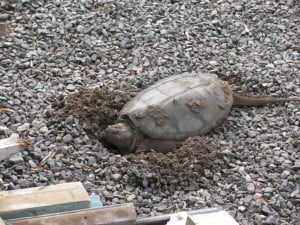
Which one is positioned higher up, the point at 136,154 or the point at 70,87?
the point at 70,87

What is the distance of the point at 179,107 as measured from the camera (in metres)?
4.33

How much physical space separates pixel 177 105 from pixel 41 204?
1682 mm

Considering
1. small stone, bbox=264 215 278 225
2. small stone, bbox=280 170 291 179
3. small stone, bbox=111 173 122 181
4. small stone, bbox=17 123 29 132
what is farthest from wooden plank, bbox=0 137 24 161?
small stone, bbox=280 170 291 179

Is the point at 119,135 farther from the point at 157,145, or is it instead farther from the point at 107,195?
the point at 107,195

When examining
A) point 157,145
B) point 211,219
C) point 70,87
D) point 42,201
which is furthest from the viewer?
point 70,87

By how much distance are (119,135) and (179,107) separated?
1.52 ft

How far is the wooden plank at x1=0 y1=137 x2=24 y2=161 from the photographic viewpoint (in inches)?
141

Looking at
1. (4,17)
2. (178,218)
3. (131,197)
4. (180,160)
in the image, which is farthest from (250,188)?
(4,17)

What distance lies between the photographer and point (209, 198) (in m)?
3.62

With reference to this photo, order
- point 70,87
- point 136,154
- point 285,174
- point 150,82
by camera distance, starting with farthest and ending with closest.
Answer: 1. point 150,82
2. point 70,87
3. point 136,154
4. point 285,174

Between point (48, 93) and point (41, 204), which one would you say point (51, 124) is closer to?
point (48, 93)

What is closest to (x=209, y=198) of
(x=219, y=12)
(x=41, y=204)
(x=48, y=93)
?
(x=41, y=204)

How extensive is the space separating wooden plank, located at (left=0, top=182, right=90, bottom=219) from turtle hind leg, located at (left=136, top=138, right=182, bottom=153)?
1.30m

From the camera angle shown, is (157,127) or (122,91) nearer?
(157,127)
